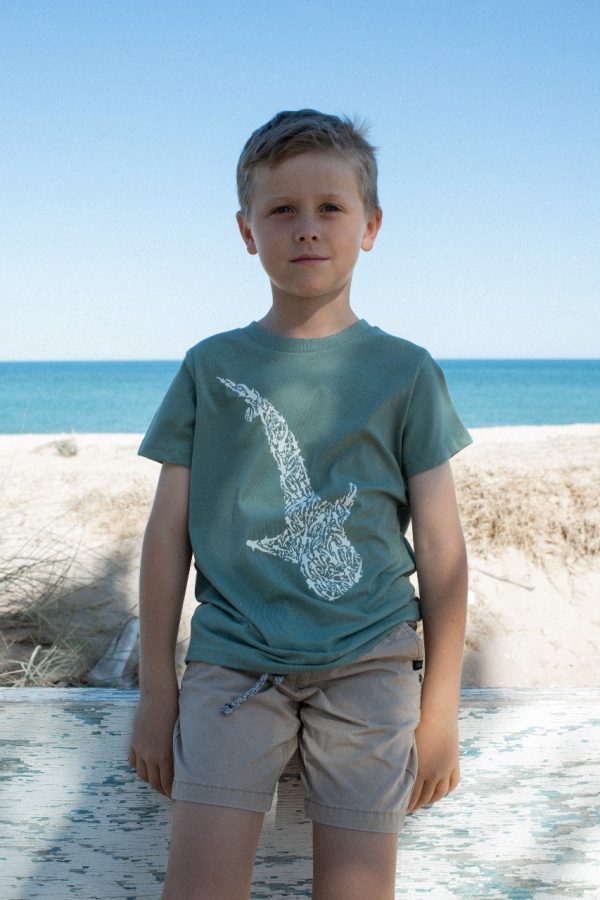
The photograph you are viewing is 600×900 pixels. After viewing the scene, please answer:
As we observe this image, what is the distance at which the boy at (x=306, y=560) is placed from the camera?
1436 millimetres

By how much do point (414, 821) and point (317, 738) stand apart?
296 mm

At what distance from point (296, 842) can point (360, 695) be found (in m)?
0.33

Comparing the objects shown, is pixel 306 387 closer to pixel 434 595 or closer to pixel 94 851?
pixel 434 595

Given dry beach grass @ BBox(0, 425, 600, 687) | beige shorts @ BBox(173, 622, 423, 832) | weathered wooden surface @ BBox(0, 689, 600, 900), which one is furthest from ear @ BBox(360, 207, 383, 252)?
dry beach grass @ BBox(0, 425, 600, 687)

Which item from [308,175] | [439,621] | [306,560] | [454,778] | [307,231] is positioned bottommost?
[454,778]

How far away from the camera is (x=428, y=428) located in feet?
5.38

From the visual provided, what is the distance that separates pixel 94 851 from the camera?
1598 millimetres

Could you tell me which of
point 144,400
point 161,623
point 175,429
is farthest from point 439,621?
point 144,400

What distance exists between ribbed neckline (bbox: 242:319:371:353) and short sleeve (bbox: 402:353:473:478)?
0.16m

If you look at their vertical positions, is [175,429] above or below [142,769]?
above

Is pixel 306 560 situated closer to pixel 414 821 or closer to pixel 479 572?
pixel 414 821

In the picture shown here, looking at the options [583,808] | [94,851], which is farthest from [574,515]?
[94,851]

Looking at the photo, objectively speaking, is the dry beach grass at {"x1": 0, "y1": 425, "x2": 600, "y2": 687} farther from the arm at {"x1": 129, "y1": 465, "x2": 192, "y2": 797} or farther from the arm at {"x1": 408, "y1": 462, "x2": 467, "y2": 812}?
the arm at {"x1": 408, "y1": 462, "x2": 467, "y2": 812}

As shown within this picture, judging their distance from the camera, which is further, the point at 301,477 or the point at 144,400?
the point at 144,400
